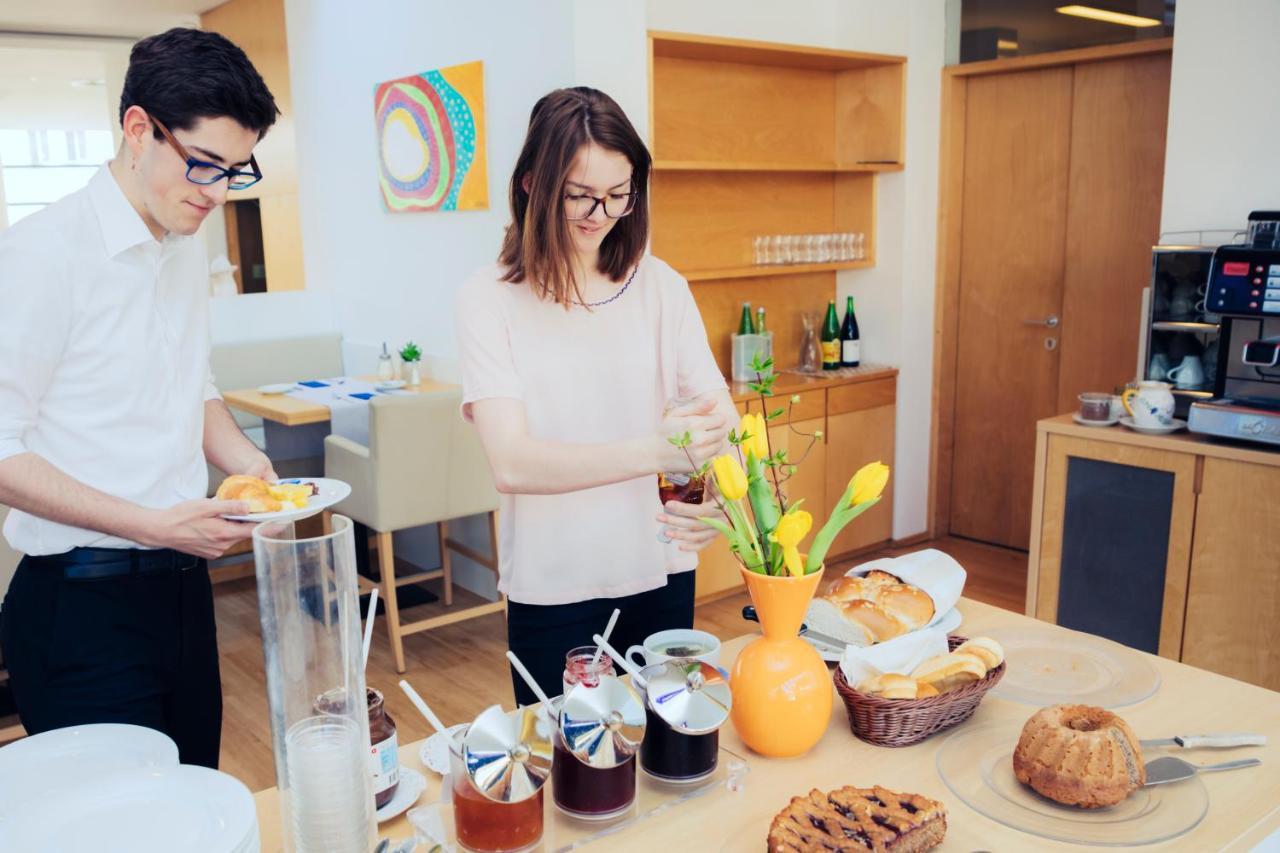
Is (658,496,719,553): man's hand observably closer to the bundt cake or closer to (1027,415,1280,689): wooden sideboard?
the bundt cake

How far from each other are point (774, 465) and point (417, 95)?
3659 millimetres

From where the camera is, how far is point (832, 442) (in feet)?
15.0

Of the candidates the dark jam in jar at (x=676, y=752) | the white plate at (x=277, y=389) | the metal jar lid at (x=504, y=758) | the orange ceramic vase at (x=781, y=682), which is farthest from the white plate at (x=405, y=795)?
the white plate at (x=277, y=389)

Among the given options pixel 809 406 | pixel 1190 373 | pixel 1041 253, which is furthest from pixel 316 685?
pixel 1041 253

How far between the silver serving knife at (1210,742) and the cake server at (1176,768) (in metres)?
0.03

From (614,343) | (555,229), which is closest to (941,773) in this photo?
(614,343)

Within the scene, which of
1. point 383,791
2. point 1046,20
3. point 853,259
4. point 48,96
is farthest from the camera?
point 48,96

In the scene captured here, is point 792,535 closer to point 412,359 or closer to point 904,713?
point 904,713

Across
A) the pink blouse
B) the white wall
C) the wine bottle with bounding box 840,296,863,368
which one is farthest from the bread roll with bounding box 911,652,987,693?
the wine bottle with bounding box 840,296,863,368

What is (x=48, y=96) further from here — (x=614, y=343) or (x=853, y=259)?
(x=614, y=343)

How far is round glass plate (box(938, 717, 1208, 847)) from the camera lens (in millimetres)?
1141

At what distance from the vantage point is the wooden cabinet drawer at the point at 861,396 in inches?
178

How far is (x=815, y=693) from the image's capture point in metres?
1.28

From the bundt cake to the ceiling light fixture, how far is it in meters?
3.69
